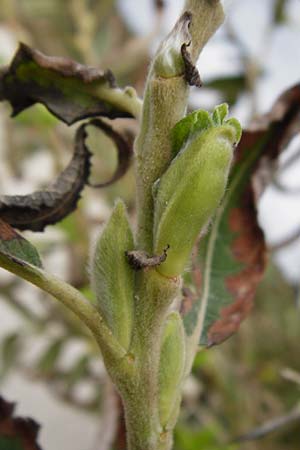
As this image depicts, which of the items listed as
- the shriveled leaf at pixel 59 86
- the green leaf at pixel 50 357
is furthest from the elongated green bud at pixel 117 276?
the green leaf at pixel 50 357

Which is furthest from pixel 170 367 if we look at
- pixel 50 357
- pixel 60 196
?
pixel 50 357

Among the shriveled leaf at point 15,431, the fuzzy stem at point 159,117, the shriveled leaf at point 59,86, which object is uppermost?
the shriveled leaf at point 59,86

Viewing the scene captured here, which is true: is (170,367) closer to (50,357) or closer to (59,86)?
(59,86)

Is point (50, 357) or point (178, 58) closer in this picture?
point (178, 58)

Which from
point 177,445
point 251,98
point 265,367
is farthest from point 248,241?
point 265,367

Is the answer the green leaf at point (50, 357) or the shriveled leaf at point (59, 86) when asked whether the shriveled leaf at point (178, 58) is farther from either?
the green leaf at point (50, 357)

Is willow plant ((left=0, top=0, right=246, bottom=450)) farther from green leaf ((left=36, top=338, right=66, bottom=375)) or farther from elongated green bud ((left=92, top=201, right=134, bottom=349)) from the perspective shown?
green leaf ((left=36, top=338, right=66, bottom=375))
